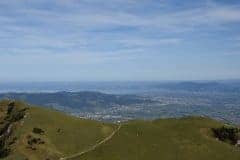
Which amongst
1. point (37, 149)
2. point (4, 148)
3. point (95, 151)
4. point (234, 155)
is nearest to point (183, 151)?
point (234, 155)

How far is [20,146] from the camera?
19162 cm

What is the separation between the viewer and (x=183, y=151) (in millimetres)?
195750

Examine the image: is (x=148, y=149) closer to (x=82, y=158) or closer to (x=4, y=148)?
(x=82, y=158)

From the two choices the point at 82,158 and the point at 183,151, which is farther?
the point at 183,151

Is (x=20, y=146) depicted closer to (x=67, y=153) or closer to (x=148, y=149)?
(x=67, y=153)

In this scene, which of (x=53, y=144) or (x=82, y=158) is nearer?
(x=82, y=158)

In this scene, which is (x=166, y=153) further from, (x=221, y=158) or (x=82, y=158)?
(x=82, y=158)

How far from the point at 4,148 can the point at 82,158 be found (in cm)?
3700

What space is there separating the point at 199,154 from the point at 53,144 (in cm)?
6388

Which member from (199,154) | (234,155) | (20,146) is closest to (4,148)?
(20,146)

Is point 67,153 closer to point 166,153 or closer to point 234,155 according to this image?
point 166,153

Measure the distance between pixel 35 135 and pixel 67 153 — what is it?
2008 cm

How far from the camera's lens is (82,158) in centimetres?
18275

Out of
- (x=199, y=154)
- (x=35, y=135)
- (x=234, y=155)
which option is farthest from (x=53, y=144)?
(x=234, y=155)
